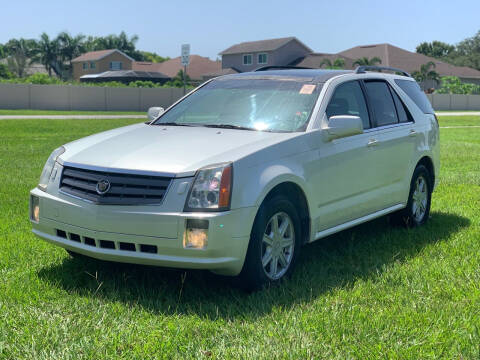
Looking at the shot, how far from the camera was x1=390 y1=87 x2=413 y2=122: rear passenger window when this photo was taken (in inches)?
A: 283

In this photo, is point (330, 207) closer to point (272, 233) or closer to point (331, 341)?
point (272, 233)

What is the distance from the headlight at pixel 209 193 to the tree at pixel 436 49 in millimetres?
116584

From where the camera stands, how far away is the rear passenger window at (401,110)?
7184 millimetres

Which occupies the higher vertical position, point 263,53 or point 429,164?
point 263,53

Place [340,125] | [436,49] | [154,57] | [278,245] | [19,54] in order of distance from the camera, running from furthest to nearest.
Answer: [154,57] < [436,49] < [19,54] < [340,125] < [278,245]

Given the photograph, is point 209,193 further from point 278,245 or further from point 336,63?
point 336,63

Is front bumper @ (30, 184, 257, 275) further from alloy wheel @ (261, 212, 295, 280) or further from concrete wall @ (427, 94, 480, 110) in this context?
concrete wall @ (427, 94, 480, 110)

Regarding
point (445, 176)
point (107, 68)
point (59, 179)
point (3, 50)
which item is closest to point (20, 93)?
point (445, 176)

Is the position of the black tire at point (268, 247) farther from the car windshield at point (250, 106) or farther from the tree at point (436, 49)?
the tree at point (436, 49)

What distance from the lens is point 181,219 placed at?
14.6 feet

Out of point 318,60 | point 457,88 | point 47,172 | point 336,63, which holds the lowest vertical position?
point 47,172

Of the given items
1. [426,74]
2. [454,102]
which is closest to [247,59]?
[426,74]

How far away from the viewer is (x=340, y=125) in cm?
558

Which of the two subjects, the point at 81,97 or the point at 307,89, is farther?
the point at 81,97
